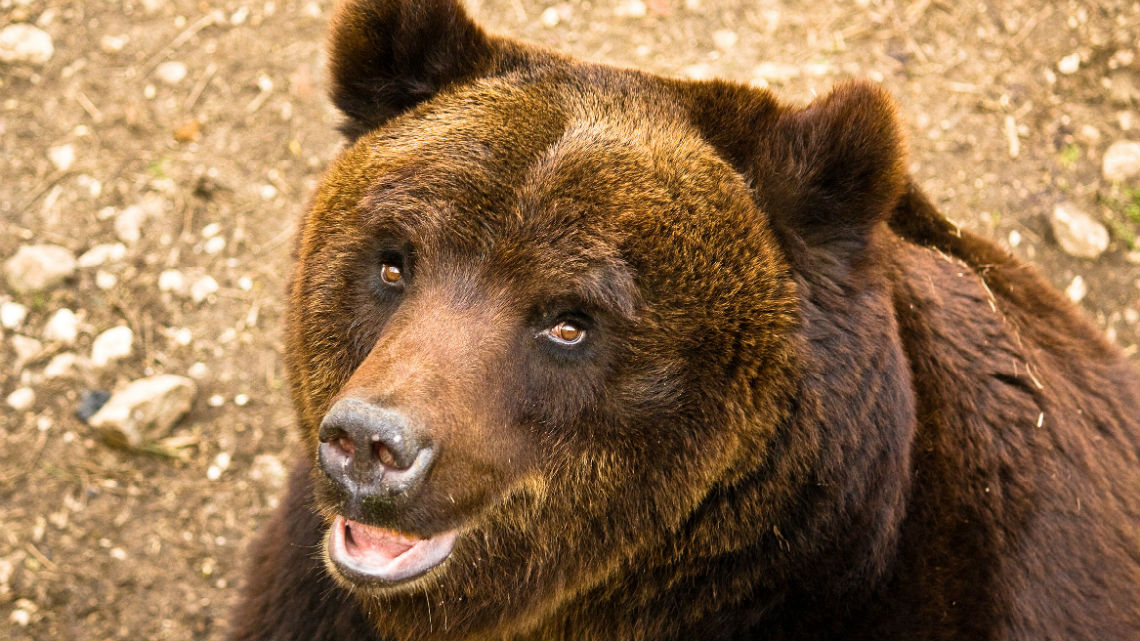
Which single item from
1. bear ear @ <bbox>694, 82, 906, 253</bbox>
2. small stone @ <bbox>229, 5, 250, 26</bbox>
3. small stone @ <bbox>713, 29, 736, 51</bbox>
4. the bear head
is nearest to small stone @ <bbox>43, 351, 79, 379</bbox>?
small stone @ <bbox>229, 5, 250, 26</bbox>

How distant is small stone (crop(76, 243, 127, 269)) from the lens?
5902mm

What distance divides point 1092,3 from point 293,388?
5.16 metres

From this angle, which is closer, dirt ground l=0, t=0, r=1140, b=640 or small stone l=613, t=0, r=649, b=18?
dirt ground l=0, t=0, r=1140, b=640

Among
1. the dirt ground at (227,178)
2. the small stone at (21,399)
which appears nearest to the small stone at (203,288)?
the dirt ground at (227,178)

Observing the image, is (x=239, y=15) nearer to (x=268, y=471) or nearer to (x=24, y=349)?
(x=24, y=349)

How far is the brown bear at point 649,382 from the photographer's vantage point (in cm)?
305

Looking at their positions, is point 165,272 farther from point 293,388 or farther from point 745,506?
point 745,506

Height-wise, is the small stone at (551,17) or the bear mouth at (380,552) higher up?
the bear mouth at (380,552)

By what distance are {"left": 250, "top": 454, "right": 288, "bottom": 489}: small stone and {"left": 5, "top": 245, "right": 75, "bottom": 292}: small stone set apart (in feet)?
4.39

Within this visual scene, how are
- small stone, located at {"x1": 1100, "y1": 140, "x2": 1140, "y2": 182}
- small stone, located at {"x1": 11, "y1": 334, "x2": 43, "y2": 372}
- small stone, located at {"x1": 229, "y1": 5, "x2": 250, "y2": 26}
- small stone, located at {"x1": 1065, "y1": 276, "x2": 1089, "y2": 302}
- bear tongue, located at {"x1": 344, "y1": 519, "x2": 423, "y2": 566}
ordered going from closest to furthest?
1. bear tongue, located at {"x1": 344, "y1": 519, "x2": 423, "y2": 566}
2. small stone, located at {"x1": 11, "y1": 334, "x2": 43, "y2": 372}
3. small stone, located at {"x1": 1065, "y1": 276, "x2": 1089, "y2": 302}
4. small stone, located at {"x1": 1100, "y1": 140, "x2": 1140, "y2": 182}
5. small stone, located at {"x1": 229, "y1": 5, "x2": 250, "y2": 26}

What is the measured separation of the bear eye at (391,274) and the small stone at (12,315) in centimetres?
324

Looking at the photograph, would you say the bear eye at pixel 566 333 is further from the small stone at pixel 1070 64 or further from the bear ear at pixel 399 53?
the small stone at pixel 1070 64

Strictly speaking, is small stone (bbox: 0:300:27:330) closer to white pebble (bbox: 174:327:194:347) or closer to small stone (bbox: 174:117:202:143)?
white pebble (bbox: 174:327:194:347)

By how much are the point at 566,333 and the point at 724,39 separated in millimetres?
4061
